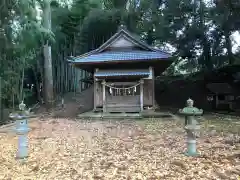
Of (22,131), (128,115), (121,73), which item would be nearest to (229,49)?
(121,73)

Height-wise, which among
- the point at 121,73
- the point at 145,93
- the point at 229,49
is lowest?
the point at 145,93

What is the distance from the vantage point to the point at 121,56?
1259cm

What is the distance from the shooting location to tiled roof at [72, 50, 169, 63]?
12.1 m

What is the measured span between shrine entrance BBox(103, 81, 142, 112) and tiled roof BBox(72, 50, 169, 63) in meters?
1.16

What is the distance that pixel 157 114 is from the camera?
1144cm

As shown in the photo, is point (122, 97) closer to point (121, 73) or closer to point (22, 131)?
point (121, 73)

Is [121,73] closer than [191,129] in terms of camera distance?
No

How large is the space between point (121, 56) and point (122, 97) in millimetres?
1899

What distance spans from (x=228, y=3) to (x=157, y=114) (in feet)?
16.6

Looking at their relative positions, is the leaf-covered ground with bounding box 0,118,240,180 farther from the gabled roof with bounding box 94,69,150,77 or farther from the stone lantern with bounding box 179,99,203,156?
the gabled roof with bounding box 94,69,150,77

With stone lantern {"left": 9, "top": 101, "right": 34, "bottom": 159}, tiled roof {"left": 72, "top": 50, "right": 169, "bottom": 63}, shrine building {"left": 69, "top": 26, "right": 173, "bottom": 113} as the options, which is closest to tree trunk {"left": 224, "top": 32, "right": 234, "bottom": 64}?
shrine building {"left": 69, "top": 26, "right": 173, "bottom": 113}

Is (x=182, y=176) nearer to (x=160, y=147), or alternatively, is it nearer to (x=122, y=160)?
(x=122, y=160)

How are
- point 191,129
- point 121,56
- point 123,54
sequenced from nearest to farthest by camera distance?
point 191,129
point 121,56
point 123,54

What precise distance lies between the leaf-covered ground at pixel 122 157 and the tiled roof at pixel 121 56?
204 inches
